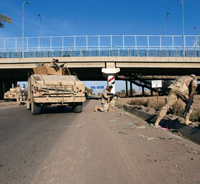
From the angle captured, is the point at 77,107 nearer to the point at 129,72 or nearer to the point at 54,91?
the point at 54,91

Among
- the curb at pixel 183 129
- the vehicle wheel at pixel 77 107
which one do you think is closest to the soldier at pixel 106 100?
the vehicle wheel at pixel 77 107

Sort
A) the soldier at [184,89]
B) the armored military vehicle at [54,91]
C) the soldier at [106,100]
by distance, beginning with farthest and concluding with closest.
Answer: the soldier at [106,100]
the armored military vehicle at [54,91]
the soldier at [184,89]

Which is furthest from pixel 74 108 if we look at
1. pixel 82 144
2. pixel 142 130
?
pixel 82 144

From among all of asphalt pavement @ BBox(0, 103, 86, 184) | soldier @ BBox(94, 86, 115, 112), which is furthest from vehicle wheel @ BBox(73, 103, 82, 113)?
asphalt pavement @ BBox(0, 103, 86, 184)

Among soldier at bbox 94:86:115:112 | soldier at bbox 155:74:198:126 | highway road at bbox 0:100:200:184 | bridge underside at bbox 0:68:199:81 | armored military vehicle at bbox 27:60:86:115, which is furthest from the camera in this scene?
bridge underside at bbox 0:68:199:81

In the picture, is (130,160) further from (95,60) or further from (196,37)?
(196,37)

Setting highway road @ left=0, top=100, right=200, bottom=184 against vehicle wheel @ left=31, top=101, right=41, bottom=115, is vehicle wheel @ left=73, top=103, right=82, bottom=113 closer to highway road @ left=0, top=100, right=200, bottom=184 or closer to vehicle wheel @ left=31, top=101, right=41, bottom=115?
vehicle wheel @ left=31, top=101, right=41, bottom=115

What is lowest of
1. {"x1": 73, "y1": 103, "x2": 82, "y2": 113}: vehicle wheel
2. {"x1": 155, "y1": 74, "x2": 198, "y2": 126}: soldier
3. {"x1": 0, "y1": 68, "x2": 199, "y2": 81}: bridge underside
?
{"x1": 73, "y1": 103, "x2": 82, "y2": 113}: vehicle wheel

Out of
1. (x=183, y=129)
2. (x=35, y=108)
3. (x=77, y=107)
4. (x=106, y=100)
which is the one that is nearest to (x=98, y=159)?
(x=183, y=129)

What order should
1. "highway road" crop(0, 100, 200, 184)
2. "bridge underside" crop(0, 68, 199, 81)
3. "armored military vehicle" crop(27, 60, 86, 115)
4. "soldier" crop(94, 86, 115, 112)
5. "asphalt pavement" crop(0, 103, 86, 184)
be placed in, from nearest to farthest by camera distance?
"highway road" crop(0, 100, 200, 184) → "asphalt pavement" crop(0, 103, 86, 184) → "armored military vehicle" crop(27, 60, 86, 115) → "soldier" crop(94, 86, 115, 112) → "bridge underside" crop(0, 68, 199, 81)

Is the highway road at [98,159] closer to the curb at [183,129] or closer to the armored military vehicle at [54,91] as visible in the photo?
the curb at [183,129]

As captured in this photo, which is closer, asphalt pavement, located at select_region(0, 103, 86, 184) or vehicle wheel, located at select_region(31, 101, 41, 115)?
asphalt pavement, located at select_region(0, 103, 86, 184)

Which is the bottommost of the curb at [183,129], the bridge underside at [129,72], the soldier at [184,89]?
the curb at [183,129]

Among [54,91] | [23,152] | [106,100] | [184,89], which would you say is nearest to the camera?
[23,152]
